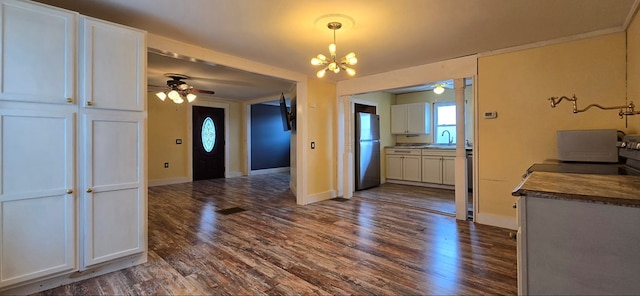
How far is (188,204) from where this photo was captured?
479 centimetres

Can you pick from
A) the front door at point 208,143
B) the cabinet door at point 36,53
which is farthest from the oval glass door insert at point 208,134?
the cabinet door at point 36,53

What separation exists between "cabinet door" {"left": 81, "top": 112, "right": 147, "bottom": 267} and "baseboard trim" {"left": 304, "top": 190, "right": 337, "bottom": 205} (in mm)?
2737

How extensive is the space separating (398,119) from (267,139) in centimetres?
416

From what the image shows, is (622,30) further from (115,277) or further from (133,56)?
(115,277)

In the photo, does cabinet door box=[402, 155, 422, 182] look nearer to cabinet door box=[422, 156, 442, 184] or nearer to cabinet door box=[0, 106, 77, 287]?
cabinet door box=[422, 156, 442, 184]

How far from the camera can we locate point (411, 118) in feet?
22.4

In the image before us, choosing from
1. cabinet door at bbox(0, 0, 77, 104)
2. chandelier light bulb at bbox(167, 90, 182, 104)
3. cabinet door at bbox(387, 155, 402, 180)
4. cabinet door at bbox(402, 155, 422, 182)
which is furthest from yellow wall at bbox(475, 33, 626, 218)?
chandelier light bulb at bbox(167, 90, 182, 104)

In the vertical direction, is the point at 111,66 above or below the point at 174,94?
below

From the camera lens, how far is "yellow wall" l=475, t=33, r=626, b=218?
2.92 m

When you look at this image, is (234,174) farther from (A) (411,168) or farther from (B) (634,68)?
(B) (634,68)

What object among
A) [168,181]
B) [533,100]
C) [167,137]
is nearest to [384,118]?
[533,100]

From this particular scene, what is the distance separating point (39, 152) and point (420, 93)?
6872 mm

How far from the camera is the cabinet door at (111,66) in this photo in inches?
85.0

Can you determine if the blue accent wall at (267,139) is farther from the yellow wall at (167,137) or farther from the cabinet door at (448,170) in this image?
the cabinet door at (448,170)
